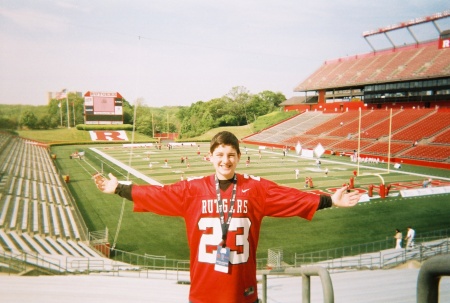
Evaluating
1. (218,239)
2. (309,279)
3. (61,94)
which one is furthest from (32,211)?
(309,279)

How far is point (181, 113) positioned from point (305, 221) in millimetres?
3436

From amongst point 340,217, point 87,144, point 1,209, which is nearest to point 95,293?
point 1,209

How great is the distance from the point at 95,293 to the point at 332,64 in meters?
5.55

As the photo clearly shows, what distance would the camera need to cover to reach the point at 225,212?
1.76 m

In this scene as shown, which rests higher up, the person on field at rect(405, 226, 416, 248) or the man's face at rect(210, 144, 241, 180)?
the man's face at rect(210, 144, 241, 180)

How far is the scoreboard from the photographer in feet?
18.7

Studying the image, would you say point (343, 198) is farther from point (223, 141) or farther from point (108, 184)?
point (108, 184)

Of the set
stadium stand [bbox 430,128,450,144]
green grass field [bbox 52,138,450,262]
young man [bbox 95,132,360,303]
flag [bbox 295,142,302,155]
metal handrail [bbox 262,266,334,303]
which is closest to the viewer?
metal handrail [bbox 262,266,334,303]

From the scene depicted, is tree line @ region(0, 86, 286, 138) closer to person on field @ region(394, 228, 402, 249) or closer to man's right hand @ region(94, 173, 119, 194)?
person on field @ region(394, 228, 402, 249)

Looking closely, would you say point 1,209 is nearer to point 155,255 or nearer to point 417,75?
point 155,255

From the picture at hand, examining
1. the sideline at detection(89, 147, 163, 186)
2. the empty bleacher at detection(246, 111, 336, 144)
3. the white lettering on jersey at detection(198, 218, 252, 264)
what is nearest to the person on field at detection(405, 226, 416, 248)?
the empty bleacher at detection(246, 111, 336, 144)

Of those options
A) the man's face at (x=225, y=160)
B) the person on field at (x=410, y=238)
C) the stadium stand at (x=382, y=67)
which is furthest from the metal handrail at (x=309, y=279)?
the stadium stand at (x=382, y=67)

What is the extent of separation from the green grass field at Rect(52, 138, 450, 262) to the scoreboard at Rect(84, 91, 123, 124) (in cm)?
77

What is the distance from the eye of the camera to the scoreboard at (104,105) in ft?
18.7
